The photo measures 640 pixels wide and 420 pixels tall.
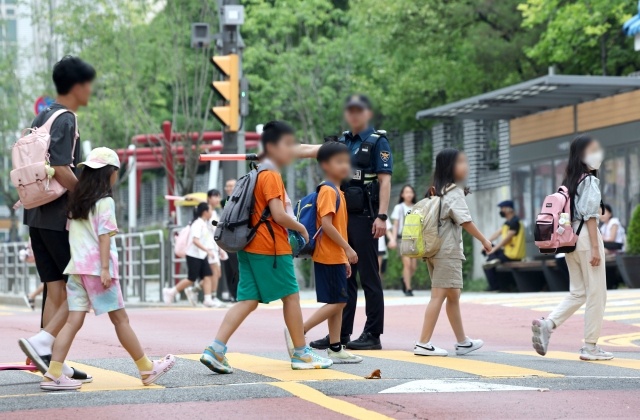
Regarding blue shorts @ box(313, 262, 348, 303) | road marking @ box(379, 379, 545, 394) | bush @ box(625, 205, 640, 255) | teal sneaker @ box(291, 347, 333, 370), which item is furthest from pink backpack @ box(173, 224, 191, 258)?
road marking @ box(379, 379, 545, 394)

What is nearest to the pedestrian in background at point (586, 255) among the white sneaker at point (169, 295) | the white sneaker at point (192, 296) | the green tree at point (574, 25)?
the white sneaker at point (192, 296)

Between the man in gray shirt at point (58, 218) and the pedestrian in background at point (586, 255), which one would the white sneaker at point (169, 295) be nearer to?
the pedestrian in background at point (586, 255)

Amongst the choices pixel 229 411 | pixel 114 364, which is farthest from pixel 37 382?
pixel 229 411

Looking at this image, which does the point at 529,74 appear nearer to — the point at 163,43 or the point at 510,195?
the point at 510,195

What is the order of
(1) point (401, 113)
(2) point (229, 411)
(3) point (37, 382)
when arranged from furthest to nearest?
(1) point (401, 113) → (3) point (37, 382) → (2) point (229, 411)

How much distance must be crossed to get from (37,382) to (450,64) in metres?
26.7

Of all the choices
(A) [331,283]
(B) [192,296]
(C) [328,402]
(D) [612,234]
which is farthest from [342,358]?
(D) [612,234]

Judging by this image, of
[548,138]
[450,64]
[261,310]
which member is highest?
[450,64]

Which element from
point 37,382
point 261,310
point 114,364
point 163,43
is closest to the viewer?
point 37,382

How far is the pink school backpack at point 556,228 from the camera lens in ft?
34.4

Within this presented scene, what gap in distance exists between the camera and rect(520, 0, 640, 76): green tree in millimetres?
29812

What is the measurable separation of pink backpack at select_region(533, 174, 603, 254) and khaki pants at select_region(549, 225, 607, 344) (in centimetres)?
8

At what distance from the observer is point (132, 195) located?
38.0m

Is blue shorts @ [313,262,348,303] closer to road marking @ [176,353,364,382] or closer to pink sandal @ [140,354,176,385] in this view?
road marking @ [176,353,364,382]
